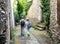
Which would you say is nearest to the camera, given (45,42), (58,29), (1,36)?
(1,36)

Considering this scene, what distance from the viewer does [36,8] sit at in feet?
75.5

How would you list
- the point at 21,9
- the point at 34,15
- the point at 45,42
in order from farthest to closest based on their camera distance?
the point at 21,9, the point at 34,15, the point at 45,42

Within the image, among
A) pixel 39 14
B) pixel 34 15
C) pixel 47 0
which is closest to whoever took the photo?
pixel 47 0

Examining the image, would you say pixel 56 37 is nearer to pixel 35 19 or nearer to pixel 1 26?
pixel 1 26

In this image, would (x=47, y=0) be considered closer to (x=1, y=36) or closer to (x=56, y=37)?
(x=56, y=37)

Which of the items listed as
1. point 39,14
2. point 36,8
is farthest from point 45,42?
→ point 36,8

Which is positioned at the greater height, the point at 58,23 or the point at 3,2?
the point at 3,2

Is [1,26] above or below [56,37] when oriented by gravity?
above

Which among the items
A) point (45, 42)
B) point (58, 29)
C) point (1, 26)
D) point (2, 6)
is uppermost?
point (2, 6)

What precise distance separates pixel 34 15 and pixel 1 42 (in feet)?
60.4

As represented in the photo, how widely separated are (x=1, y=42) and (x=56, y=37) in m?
6.66

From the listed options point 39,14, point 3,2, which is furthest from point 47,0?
point 3,2

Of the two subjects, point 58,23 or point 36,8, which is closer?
point 58,23

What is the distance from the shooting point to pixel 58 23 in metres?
11.2
